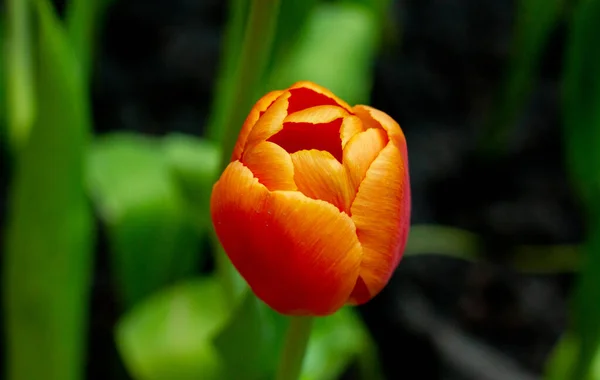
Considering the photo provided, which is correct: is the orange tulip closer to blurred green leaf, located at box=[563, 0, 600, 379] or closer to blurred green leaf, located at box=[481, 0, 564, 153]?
blurred green leaf, located at box=[563, 0, 600, 379]

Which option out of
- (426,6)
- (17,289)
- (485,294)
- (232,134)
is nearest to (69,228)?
(17,289)

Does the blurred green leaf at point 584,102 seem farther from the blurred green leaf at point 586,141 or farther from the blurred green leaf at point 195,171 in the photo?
the blurred green leaf at point 195,171

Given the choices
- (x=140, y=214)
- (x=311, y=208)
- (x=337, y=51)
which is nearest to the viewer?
(x=311, y=208)

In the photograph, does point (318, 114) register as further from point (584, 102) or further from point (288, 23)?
point (584, 102)

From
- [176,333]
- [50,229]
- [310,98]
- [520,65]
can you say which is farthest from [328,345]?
[520,65]

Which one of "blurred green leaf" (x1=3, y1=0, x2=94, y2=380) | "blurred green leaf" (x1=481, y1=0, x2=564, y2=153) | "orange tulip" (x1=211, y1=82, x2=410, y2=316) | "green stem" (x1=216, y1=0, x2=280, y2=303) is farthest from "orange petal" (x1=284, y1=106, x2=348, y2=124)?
"blurred green leaf" (x1=481, y1=0, x2=564, y2=153)
